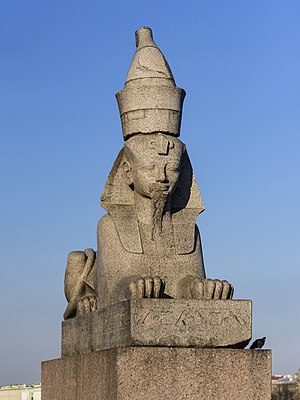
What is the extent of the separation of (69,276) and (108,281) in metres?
1.30

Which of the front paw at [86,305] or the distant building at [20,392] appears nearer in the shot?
the front paw at [86,305]

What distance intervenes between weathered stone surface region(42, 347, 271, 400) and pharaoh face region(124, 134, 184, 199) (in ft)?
5.59

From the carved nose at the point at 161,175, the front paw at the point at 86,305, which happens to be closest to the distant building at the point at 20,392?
the front paw at the point at 86,305

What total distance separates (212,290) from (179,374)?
864mm

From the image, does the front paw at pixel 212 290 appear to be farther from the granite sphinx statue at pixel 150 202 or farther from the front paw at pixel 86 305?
the front paw at pixel 86 305

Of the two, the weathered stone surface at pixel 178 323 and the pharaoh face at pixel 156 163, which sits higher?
the pharaoh face at pixel 156 163

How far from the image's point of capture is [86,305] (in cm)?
1179

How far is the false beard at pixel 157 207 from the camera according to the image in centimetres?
1116

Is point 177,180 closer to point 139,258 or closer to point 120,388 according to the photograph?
point 139,258

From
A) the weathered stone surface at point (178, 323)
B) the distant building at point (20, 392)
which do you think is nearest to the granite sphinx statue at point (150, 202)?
the weathered stone surface at point (178, 323)

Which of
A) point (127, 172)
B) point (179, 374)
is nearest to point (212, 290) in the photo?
point (179, 374)

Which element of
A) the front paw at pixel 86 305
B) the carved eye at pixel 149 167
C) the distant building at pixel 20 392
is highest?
the distant building at pixel 20 392

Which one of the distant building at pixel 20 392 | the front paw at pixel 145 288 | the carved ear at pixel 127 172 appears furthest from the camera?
the distant building at pixel 20 392

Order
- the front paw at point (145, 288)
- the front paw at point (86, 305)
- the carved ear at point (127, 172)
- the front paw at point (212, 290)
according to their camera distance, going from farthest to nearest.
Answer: the front paw at point (86, 305) → the carved ear at point (127, 172) → the front paw at point (212, 290) → the front paw at point (145, 288)
